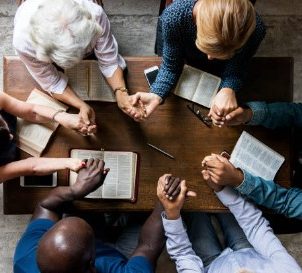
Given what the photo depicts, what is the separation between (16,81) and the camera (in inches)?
91.2

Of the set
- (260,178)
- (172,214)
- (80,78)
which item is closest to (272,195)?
(260,178)

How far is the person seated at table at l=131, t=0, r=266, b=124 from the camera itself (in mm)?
1850

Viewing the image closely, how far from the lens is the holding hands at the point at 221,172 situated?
7.36 feet

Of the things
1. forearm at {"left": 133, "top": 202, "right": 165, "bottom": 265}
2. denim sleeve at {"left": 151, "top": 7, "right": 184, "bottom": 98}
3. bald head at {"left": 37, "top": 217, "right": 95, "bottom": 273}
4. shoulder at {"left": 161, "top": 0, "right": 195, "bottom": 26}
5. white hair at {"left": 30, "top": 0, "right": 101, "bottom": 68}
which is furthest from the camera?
forearm at {"left": 133, "top": 202, "right": 165, "bottom": 265}

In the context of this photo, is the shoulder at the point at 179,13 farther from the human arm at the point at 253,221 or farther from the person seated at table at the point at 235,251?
the human arm at the point at 253,221

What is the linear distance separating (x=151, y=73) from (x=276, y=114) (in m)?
0.67

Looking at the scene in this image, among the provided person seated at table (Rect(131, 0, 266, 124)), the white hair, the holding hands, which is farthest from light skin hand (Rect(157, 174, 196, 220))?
the white hair

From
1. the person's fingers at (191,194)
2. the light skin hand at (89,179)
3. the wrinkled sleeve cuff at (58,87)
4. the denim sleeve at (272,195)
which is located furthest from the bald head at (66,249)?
the denim sleeve at (272,195)

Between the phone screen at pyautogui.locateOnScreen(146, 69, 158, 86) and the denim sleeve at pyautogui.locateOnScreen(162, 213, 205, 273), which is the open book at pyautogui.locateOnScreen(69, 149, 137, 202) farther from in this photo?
the phone screen at pyautogui.locateOnScreen(146, 69, 158, 86)

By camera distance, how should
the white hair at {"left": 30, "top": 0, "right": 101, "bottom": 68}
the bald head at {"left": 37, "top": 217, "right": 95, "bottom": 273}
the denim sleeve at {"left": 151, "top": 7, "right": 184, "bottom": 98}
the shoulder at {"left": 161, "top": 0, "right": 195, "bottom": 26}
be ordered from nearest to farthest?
the bald head at {"left": 37, "top": 217, "right": 95, "bottom": 273} < the white hair at {"left": 30, "top": 0, "right": 101, "bottom": 68} < the shoulder at {"left": 161, "top": 0, "right": 195, "bottom": 26} < the denim sleeve at {"left": 151, "top": 7, "right": 184, "bottom": 98}

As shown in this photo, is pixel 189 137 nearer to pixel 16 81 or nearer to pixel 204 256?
pixel 204 256

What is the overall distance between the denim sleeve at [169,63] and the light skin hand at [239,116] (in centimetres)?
33

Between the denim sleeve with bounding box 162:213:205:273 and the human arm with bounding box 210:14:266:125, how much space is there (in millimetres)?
559

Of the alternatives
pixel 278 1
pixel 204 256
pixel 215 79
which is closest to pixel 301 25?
pixel 278 1
